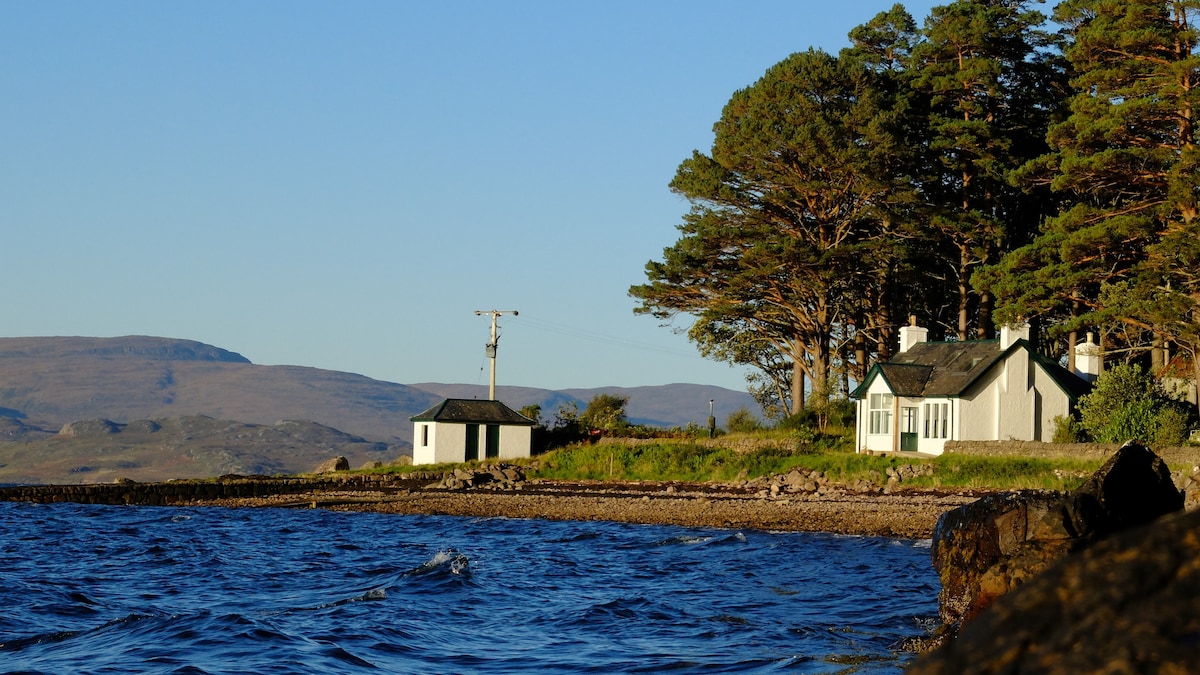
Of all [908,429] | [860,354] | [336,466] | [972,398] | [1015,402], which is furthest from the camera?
[336,466]

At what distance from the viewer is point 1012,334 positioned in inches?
1929

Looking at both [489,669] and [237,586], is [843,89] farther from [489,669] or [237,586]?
[489,669]

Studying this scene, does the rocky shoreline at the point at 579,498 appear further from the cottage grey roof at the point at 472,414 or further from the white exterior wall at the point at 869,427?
the white exterior wall at the point at 869,427

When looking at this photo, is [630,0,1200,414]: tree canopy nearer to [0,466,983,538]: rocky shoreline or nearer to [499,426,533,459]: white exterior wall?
[499,426,533,459]: white exterior wall

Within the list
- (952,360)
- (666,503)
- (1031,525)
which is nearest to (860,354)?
(952,360)

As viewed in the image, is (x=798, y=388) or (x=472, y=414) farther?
(x=798, y=388)

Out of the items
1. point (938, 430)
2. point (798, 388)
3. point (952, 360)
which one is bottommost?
point (938, 430)

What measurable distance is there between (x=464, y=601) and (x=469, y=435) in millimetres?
37426

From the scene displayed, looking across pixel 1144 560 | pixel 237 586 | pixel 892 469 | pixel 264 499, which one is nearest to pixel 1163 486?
pixel 1144 560

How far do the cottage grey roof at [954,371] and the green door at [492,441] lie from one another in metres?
16.2

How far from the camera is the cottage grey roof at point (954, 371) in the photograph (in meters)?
48.4

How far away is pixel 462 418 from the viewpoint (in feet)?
191

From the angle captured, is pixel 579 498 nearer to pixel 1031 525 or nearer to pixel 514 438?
pixel 514 438

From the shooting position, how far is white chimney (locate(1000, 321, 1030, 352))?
4888 centimetres
